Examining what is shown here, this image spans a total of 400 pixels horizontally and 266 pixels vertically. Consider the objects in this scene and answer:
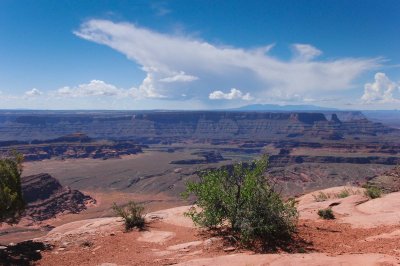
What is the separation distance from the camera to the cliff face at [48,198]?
257ft

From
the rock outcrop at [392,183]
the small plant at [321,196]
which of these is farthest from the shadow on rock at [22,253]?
the rock outcrop at [392,183]

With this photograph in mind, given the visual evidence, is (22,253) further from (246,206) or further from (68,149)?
(68,149)

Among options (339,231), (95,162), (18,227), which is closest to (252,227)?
(339,231)

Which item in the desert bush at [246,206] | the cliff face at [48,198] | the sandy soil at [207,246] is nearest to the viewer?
the sandy soil at [207,246]

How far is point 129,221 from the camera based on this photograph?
18.7m

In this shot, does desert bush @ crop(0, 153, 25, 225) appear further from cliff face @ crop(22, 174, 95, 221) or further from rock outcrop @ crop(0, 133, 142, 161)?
rock outcrop @ crop(0, 133, 142, 161)

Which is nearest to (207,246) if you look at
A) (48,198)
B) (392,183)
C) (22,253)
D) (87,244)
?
(87,244)

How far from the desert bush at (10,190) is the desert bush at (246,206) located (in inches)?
302

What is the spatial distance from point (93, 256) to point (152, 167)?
128865 millimetres

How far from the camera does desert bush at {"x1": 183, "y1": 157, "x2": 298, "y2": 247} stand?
14062mm

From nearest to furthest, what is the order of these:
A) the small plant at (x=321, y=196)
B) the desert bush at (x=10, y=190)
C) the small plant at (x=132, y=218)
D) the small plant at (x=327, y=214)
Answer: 1. the desert bush at (x=10, y=190)
2. the small plant at (x=327, y=214)
3. the small plant at (x=132, y=218)
4. the small plant at (x=321, y=196)

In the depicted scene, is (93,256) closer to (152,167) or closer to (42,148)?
(152,167)

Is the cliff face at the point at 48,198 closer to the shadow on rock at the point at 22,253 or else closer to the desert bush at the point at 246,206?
the shadow on rock at the point at 22,253

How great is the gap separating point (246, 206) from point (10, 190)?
33.0 ft
